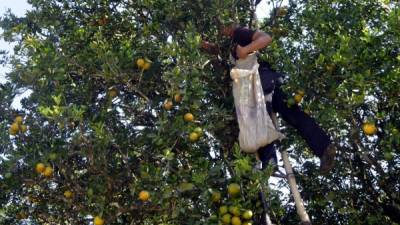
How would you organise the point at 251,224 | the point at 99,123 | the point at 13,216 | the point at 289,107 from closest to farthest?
the point at 251,224, the point at 99,123, the point at 289,107, the point at 13,216

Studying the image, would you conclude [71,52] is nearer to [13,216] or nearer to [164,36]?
[164,36]

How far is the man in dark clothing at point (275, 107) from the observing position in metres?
4.72

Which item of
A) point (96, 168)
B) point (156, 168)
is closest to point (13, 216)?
point (96, 168)

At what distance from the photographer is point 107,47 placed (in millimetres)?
5371

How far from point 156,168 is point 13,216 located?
1.90m

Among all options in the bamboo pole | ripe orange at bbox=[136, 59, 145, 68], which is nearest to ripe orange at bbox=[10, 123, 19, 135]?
ripe orange at bbox=[136, 59, 145, 68]

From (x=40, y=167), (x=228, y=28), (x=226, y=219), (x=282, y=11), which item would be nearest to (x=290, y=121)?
(x=228, y=28)

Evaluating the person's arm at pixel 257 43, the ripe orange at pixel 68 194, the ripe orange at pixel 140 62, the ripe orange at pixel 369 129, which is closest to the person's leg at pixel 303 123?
the ripe orange at pixel 369 129

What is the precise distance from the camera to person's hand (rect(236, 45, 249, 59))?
5.10 metres

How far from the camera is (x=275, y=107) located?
5.23 m

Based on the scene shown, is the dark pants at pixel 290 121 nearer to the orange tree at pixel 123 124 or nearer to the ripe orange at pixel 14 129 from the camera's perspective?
the orange tree at pixel 123 124

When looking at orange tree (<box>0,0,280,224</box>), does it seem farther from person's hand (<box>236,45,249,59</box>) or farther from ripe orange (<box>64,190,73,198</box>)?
person's hand (<box>236,45,249,59</box>)

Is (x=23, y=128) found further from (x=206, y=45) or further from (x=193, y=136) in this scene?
(x=206, y=45)

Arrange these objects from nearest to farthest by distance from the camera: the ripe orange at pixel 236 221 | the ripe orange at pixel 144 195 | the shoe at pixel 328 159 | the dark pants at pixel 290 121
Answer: the ripe orange at pixel 236 221
the ripe orange at pixel 144 195
the shoe at pixel 328 159
the dark pants at pixel 290 121
